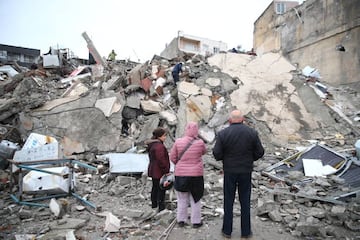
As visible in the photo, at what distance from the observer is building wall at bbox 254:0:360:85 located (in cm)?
1390

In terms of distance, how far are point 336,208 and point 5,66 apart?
45.8ft

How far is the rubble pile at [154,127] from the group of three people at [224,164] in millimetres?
444

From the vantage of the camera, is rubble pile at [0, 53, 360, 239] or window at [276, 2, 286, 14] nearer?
rubble pile at [0, 53, 360, 239]

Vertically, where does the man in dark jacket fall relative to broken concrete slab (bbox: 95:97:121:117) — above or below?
below

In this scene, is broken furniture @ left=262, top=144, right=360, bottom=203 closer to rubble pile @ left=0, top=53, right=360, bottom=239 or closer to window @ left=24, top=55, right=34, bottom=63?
rubble pile @ left=0, top=53, right=360, bottom=239

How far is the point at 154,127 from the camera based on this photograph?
7.38 m

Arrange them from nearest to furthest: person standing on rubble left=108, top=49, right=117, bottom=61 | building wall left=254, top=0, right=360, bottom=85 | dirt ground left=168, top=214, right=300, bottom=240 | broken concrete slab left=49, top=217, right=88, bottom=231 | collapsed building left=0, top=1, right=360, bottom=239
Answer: dirt ground left=168, top=214, right=300, bottom=240 → broken concrete slab left=49, top=217, right=88, bottom=231 → collapsed building left=0, top=1, right=360, bottom=239 → building wall left=254, top=0, right=360, bottom=85 → person standing on rubble left=108, top=49, right=117, bottom=61

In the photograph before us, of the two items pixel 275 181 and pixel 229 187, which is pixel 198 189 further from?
pixel 275 181

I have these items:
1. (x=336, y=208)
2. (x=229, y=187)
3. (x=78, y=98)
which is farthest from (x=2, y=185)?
(x=336, y=208)

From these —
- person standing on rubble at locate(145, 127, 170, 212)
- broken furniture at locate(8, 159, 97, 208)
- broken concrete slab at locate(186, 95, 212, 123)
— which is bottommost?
broken furniture at locate(8, 159, 97, 208)

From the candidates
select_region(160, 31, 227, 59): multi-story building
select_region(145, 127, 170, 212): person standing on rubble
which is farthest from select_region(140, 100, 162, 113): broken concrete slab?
select_region(160, 31, 227, 59): multi-story building

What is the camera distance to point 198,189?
343 centimetres

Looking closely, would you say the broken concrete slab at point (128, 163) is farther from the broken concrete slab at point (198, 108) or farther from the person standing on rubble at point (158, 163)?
the broken concrete slab at point (198, 108)

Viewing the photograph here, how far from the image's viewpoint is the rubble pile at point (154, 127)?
12.4 ft
